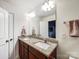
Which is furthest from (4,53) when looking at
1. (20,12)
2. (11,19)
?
(20,12)

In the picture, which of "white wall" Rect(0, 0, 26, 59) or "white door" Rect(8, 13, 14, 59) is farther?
"white wall" Rect(0, 0, 26, 59)

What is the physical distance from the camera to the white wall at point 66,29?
4.82 feet

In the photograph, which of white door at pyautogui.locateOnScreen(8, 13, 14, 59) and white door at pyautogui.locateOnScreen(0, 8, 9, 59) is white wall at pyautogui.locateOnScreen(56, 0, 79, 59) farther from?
white door at pyautogui.locateOnScreen(8, 13, 14, 59)

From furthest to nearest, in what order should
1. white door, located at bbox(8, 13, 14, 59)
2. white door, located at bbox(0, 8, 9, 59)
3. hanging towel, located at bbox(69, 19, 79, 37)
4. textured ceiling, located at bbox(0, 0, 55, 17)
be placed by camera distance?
textured ceiling, located at bbox(0, 0, 55, 17), white door, located at bbox(8, 13, 14, 59), white door, located at bbox(0, 8, 9, 59), hanging towel, located at bbox(69, 19, 79, 37)

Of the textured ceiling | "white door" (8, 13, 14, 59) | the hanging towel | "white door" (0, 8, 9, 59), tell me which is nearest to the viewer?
the hanging towel

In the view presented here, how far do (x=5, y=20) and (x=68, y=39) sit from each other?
2.10 metres

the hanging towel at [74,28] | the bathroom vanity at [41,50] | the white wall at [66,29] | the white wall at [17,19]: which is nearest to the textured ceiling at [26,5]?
the white wall at [17,19]

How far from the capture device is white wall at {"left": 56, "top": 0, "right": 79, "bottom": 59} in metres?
1.47

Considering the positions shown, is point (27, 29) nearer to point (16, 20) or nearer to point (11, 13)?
point (16, 20)

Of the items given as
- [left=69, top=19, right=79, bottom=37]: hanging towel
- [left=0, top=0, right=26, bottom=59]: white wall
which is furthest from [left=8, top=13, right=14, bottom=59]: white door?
[left=69, top=19, right=79, bottom=37]: hanging towel

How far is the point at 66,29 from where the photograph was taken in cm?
167

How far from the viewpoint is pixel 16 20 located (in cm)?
392

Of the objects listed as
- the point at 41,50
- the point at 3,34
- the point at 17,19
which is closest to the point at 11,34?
the point at 17,19

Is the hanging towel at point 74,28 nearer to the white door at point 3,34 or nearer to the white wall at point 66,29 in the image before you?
the white wall at point 66,29
